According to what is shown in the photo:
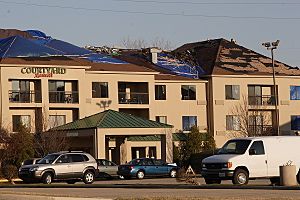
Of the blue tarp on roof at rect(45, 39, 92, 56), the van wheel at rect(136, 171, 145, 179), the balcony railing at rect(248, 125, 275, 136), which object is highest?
the blue tarp on roof at rect(45, 39, 92, 56)

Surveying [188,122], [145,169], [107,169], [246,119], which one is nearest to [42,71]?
[188,122]

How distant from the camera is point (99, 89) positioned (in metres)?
70.9

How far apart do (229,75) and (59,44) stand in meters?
15.5

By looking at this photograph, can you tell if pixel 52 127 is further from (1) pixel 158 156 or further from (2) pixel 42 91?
(1) pixel 158 156

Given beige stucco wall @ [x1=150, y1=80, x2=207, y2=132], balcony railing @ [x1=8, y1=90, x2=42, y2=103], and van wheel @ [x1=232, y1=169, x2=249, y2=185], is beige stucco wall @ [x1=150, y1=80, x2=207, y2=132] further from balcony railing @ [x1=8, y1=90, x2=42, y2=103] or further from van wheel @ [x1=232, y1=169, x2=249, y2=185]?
van wheel @ [x1=232, y1=169, x2=249, y2=185]

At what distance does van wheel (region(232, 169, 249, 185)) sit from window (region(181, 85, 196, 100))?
4228cm

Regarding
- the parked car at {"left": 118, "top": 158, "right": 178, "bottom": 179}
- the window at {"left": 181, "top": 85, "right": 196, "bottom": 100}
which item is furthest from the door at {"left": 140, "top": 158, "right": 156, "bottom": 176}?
the window at {"left": 181, "top": 85, "right": 196, "bottom": 100}

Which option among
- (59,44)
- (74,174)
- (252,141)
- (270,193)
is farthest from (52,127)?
(270,193)

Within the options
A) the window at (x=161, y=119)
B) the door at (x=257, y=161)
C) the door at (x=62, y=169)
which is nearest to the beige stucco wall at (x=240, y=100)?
the window at (x=161, y=119)

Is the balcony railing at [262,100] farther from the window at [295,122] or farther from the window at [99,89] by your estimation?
the window at [99,89]

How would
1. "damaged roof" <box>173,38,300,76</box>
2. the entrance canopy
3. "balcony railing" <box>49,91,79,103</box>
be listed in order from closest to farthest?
the entrance canopy
"balcony railing" <box>49,91,79,103</box>
"damaged roof" <box>173,38,300,76</box>

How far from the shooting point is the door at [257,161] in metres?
33.3

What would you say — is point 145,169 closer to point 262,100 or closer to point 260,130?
point 260,130

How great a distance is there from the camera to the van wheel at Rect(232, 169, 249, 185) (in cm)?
3300
